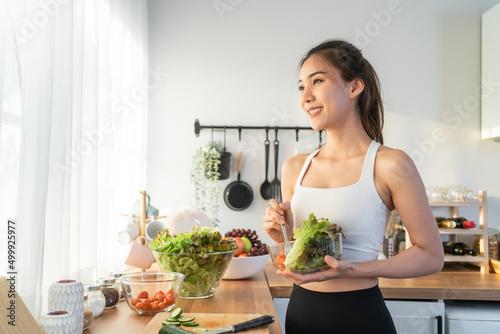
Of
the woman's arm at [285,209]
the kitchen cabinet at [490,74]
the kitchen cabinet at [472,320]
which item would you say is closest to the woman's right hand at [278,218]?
the woman's arm at [285,209]

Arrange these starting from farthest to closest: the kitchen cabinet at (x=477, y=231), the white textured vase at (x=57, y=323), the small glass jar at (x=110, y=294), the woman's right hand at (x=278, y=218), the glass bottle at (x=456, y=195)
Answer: the glass bottle at (x=456, y=195), the kitchen cabinet at (x=477, y=231), the small glass jar at (x=110, y=294), the woman's right hand at (x=278, y=218), the white textured vase at (x=57, y=323)

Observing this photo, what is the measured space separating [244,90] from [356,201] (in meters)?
1.75

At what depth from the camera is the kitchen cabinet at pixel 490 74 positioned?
260cm

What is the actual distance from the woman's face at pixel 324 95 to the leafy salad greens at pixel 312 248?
31 cm

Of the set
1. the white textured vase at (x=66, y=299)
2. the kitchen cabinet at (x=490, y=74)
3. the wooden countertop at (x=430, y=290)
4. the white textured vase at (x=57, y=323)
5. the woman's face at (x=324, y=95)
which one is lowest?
→ the wooden countertop at (x=430, y=290)

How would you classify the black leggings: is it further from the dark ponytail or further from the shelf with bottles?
the shelf with bottles

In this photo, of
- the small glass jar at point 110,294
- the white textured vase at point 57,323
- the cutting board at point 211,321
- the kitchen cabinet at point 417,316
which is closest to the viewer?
the white textured vase at point 57,323

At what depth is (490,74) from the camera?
269 centimetres

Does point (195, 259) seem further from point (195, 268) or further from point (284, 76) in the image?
point (284, 76)

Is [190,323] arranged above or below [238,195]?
below

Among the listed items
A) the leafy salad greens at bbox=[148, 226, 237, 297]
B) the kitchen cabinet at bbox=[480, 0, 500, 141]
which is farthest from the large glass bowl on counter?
the kitchen cabinet at bbox=[480, 0, 500, 141]

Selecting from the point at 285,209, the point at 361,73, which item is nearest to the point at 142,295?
the point at 285,209

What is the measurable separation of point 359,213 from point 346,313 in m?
0.26

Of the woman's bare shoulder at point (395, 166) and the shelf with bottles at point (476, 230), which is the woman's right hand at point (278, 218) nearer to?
the woman's bare shoulder at point (395, 166)
